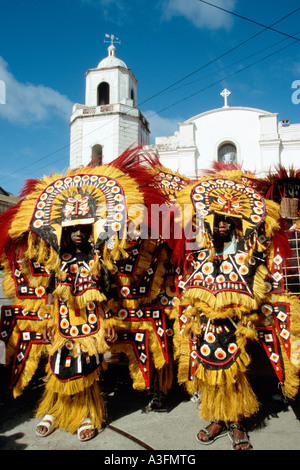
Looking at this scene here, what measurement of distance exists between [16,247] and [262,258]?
7.10 feet

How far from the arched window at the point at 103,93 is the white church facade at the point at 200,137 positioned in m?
1.58

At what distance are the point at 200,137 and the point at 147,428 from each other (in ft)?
55.0

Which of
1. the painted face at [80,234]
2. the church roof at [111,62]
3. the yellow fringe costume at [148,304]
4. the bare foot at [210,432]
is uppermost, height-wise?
the church roof at [111,62]

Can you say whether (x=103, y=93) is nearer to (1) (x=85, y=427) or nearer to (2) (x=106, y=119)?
(2) (x=106, y=119)

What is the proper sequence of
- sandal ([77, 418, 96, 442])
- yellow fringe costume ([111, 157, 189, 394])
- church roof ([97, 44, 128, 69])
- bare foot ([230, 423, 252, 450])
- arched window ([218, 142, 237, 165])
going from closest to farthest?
1. bare foot ([230, 423, 252, 450])
2. sandal ([77, 418, 96, 442])
3. yellow fringe costume ([111, 157, 189, 394])
4. arched window ([218, 142, 237, 165])
5. church roof ([97, 44, 128, 69])

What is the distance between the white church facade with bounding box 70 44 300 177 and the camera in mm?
16469

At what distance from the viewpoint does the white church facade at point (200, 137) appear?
16.5 m

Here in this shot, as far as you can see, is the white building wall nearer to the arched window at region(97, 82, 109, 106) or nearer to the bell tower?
the bell tower

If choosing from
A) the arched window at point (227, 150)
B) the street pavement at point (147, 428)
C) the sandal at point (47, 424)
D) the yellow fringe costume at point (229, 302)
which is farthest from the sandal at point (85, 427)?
the arched window at point (227, 150)

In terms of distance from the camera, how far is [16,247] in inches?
115

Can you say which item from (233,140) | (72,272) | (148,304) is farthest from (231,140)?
(72,272)

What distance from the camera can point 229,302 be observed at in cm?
241

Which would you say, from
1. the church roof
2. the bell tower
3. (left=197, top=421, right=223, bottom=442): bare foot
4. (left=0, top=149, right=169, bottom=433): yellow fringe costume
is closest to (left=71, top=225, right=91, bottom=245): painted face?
(left=0, top=149, right=169, bottom=433): yellow fringe costume

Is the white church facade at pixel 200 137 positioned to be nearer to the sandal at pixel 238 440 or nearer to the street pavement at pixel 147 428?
the street pavement at pixel 147 428
